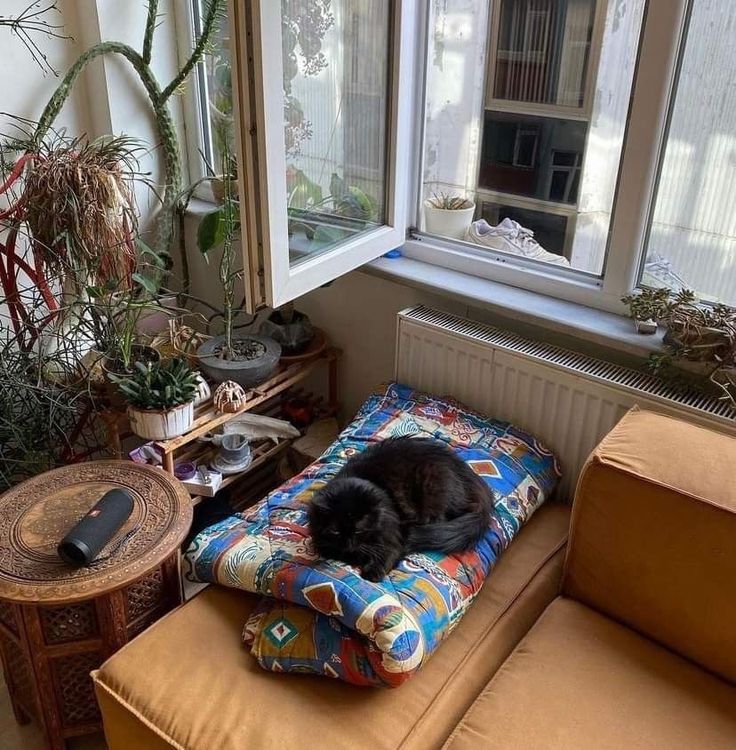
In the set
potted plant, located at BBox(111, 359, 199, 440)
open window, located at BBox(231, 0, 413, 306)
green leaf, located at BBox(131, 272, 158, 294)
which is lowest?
potted plant, located at BBox(111, 359, 199, 440)

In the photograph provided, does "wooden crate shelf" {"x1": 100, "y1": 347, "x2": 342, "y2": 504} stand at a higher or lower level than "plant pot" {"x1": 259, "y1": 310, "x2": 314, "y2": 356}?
lower

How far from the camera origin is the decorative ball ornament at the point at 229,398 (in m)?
1.83

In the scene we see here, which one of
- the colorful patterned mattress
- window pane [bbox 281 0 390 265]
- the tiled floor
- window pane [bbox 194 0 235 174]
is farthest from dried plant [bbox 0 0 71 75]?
the tiled floor

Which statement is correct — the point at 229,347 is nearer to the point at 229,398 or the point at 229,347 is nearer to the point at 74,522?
the point at 229,398

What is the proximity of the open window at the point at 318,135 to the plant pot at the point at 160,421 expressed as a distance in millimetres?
361

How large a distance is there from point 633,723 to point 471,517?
1.47 ft

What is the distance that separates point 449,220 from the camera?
2.06m

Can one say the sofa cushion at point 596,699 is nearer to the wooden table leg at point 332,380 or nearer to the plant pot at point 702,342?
the plant pot at point 702,342

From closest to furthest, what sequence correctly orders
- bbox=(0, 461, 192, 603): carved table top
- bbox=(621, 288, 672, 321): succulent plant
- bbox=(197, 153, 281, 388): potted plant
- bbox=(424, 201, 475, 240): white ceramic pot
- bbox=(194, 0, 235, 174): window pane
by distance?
bbox=(0, 461, 192, 603): carved table top
bbox=(621, 288, 672, 321): succulent plant
bbox=(197, 153, 281, 388): potted plant
bbox=(424, 201, 475, 240): white ceramic pot
bbox=(194, 0, 235, 174): window pane

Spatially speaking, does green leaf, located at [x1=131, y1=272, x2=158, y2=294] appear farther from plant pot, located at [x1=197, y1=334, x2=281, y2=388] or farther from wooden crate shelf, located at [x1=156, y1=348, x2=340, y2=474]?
wooden crate shelf, located at [x1=156, y1=348, x2=340, y2=474]

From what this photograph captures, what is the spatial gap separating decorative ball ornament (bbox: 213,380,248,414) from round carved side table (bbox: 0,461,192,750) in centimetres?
28

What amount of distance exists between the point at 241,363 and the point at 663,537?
108cm

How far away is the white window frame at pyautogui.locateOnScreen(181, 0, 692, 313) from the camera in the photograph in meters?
1.37

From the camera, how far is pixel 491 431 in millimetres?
1746
